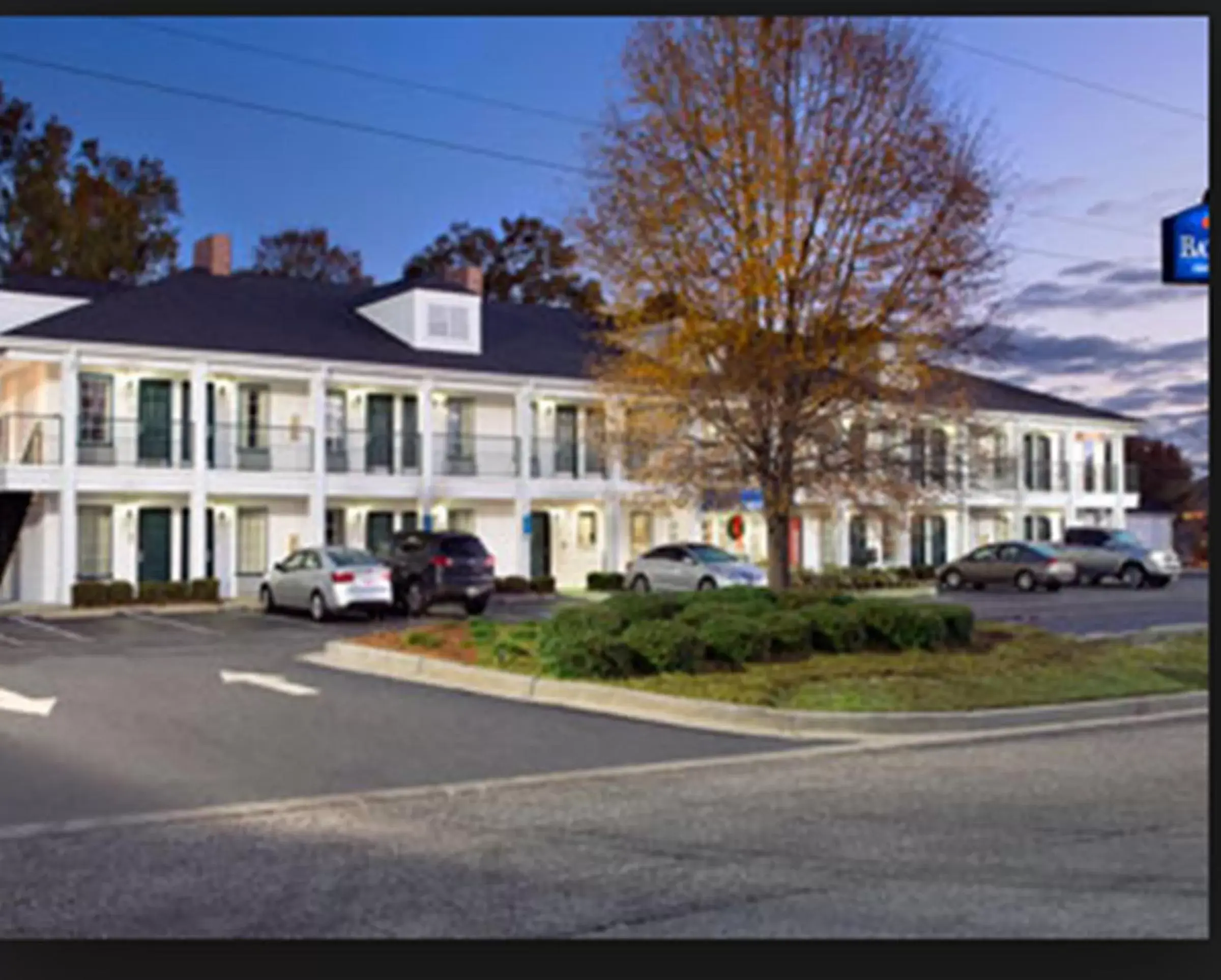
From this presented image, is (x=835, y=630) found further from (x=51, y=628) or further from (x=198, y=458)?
(x=198, y=458)

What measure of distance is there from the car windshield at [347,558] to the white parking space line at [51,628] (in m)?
5.13

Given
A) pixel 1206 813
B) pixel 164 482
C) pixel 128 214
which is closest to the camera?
pixel 1206 813

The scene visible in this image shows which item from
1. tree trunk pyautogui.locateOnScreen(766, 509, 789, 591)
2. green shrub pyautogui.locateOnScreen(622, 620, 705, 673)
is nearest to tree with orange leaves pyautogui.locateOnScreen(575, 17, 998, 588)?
tree trunk pyautogui.locateOnScreen(766, 509, 789, 591)

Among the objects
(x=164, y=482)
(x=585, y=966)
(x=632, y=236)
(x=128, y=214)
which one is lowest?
(x=585, y=966)

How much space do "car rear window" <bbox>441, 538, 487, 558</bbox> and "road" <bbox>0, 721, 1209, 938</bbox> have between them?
64.0 feet

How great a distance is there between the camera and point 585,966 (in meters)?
6.73

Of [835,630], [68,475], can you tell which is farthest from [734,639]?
[68,475]

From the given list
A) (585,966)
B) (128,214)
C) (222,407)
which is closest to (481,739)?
(585,966)

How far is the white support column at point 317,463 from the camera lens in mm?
37781

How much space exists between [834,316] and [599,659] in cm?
745

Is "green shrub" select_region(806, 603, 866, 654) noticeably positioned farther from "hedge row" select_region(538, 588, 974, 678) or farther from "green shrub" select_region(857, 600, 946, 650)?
"green shrub" select_region(857, 600, 946, 650)

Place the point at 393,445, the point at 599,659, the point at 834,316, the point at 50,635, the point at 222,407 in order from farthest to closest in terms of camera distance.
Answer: the point at 393,445 → the point at 222,407 → the point at 50,635 → the point at 834,316 → the point at 599,659

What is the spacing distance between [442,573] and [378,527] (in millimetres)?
10683

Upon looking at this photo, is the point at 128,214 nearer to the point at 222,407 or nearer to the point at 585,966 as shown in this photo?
the point at 222,407
